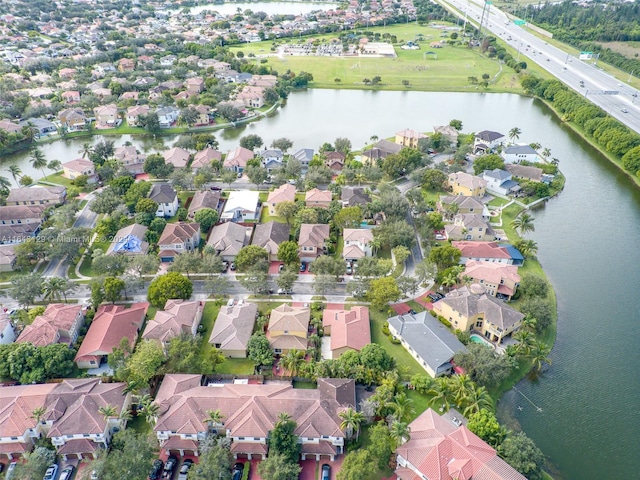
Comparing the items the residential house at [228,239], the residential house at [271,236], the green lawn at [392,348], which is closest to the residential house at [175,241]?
the residential house at [228,239]

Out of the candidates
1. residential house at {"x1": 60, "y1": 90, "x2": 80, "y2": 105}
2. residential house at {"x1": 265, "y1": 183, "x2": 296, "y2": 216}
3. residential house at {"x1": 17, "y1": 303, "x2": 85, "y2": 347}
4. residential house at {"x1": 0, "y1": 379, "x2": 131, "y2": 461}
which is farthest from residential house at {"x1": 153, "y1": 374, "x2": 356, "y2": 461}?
residential house at {"x1": 60, "y1": 90, "x2": 80, "y2": 105}

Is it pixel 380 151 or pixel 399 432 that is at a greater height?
pixel 380 151

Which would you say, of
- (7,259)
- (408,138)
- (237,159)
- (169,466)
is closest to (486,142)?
(408,138)

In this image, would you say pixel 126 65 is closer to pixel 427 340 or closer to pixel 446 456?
pixel 427 340

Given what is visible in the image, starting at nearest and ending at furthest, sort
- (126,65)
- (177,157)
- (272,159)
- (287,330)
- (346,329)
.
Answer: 1. (287,330)
2. (346,329)
3. (272,159)
4. (177,157)
5. (126,65)

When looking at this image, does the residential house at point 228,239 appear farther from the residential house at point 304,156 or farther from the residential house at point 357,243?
the residential house at point 304,156

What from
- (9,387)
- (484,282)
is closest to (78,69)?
(9,387)

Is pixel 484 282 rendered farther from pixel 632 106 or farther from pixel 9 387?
pixel 632 106
